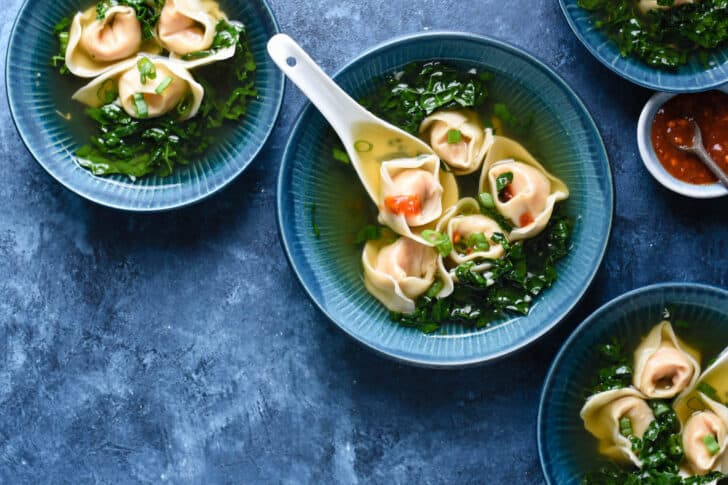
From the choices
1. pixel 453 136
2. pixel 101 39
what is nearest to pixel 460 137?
pixel 453 136

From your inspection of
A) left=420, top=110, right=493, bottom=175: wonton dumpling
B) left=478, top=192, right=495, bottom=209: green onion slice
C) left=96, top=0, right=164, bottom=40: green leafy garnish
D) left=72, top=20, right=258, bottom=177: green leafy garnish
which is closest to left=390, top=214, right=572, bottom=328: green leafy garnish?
left=478, top=192, right=495, bottom=209: green onion slice

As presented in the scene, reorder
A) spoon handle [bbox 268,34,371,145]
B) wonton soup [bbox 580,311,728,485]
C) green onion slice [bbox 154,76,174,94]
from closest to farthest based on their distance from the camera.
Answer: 1. spoon handle [bbox 268,34,371,145]
2. wonton soup [bbox 580,311,728,485]
3. green onion slice [bbox 154,76,174,94]

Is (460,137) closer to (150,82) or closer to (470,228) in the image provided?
(470,228)

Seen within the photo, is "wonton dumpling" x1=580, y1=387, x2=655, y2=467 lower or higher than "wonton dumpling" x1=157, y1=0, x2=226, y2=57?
lower

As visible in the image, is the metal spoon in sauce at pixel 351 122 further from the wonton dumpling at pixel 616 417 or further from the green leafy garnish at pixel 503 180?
the wonton dumpling at pixel 616 417

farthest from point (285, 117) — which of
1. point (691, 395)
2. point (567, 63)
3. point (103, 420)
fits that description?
point (691, 395)

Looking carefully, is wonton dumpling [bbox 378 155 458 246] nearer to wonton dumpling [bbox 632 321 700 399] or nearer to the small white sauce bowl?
the small white sauce bowl

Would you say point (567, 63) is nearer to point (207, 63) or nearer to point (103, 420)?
point (207, 63)
